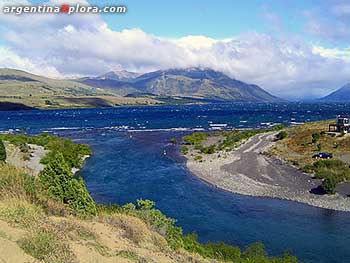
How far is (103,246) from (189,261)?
148 inches

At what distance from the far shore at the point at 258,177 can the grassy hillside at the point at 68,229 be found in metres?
22.4

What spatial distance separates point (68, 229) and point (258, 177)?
44162 millimetres

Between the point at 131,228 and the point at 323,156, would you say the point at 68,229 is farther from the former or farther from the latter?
the point at 323,156

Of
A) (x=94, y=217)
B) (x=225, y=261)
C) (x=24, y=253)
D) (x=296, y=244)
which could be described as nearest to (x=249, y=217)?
(x=296, y=244)

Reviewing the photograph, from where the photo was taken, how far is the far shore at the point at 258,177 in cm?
4462

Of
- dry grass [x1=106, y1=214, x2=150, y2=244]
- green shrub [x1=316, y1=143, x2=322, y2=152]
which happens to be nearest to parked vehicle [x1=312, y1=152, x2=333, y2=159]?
green shrub [x1=316, y1=143, x2=322, y2=152]

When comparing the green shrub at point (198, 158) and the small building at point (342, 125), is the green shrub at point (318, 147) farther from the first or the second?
the green shrub at point (198, 158)

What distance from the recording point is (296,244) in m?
31.8

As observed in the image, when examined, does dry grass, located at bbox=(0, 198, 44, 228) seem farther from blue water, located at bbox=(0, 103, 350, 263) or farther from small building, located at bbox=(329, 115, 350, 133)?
small building, located at bbox=(329, 115, 350, 133)

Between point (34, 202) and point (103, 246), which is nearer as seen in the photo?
point (103, 246)

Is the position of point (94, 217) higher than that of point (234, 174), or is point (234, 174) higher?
point (94, 217)

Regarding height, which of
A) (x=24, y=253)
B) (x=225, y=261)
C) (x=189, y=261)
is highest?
(x=24, y=253)

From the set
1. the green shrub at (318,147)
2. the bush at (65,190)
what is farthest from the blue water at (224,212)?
the green shrub at (318,147)

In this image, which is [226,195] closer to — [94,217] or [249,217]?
[249,217]
